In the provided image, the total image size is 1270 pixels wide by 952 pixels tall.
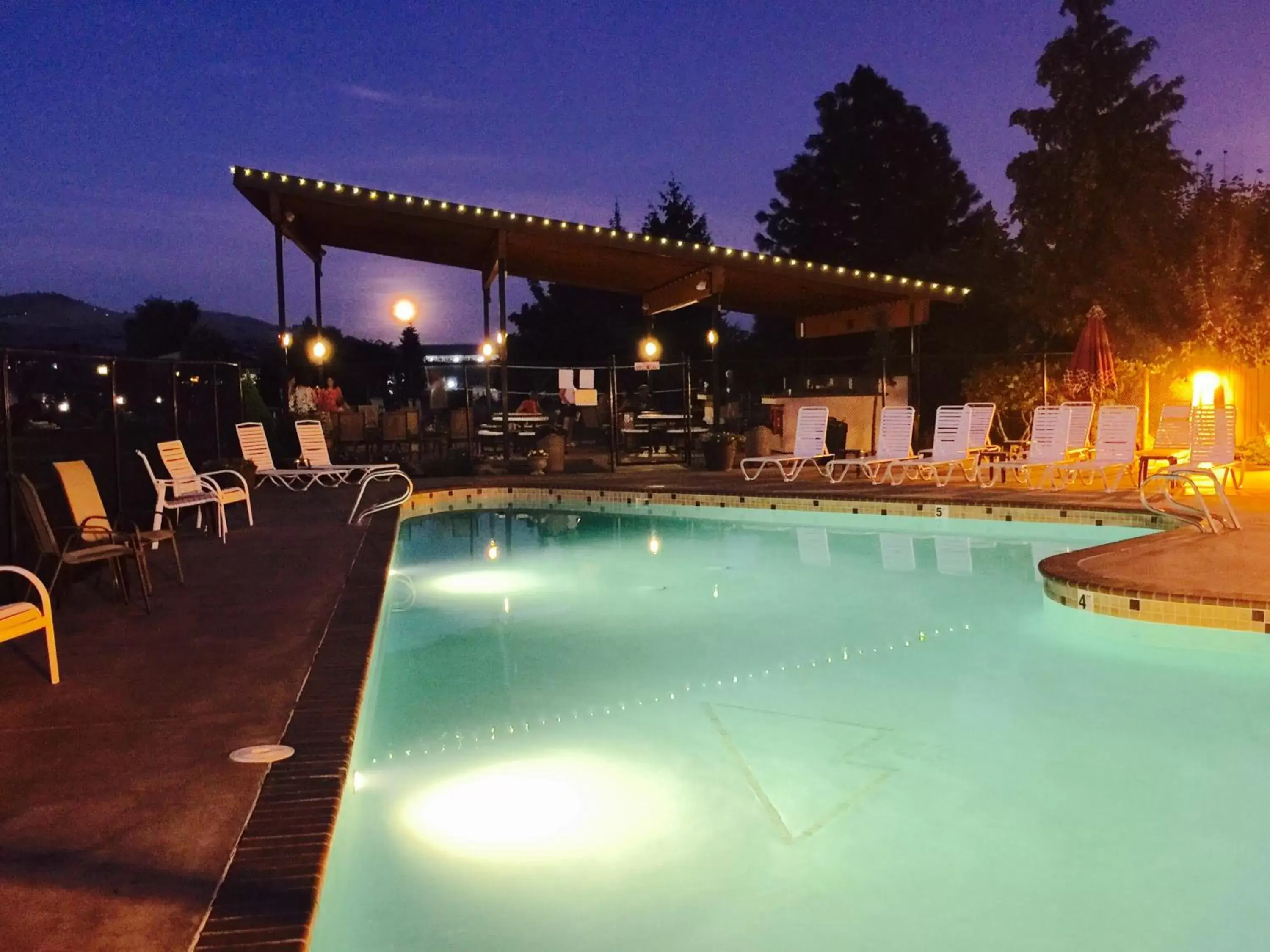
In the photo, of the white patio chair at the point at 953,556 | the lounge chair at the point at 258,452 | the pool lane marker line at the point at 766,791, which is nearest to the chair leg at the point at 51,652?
Answer: the pool lane marker line at the point at 766,791

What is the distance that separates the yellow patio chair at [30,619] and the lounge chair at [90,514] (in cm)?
127

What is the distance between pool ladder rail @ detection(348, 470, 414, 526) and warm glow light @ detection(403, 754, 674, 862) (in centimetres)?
486

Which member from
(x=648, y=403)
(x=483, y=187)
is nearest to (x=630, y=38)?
→ (x=483, y=187)

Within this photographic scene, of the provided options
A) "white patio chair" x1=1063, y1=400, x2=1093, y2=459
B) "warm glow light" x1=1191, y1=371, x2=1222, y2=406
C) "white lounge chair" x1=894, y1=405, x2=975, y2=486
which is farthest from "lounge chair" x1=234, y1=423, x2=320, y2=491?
"warm glow light" x1=1191, y1=371, x2=1222, y2=406

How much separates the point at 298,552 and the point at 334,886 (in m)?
4.56

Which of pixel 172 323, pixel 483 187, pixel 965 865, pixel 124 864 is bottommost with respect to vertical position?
pixel 965 865

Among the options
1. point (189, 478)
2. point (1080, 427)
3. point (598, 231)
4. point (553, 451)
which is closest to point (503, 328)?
point (598, 231)

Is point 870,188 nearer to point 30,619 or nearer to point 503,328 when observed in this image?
point 503,328

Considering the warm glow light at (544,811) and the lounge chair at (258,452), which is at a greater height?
the lounge chair at (258,452)

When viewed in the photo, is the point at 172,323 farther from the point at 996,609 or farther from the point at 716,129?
the point at 996,609

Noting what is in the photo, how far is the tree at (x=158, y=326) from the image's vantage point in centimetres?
3691

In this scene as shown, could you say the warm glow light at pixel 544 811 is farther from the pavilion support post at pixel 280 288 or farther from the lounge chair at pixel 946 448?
the pavilion support post at pixel 280 288

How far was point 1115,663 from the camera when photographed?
520 cm

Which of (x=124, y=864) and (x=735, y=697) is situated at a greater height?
(x=124, y=864)
